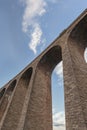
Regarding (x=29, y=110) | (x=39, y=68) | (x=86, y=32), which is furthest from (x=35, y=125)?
(x=86, y=32)

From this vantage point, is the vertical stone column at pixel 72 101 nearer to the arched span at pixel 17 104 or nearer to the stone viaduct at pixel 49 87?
the stone viaduct at pixel 49 87

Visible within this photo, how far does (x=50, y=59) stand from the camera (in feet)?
34.2

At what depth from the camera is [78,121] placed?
194 inches

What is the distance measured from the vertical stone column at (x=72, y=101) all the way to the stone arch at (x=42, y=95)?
8.90 ft

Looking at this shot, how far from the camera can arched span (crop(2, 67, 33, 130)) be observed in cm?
938

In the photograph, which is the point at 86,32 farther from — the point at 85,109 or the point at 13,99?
the point at 13,99

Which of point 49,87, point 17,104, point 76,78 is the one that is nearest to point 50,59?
point 49,87

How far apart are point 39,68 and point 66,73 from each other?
161 inches

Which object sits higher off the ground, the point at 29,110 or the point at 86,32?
the point at 86,32

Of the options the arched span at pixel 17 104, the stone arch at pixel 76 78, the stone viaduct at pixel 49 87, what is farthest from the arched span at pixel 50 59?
Answer: the stone arch at pixel 76 78

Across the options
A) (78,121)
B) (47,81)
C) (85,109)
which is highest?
(47,81)

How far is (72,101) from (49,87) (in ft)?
15.3

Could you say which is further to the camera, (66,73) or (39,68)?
(39,68)

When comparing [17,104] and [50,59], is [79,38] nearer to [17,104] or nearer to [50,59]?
[50,59]
